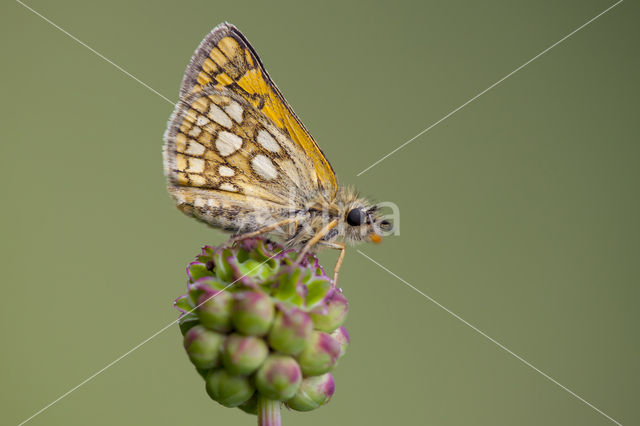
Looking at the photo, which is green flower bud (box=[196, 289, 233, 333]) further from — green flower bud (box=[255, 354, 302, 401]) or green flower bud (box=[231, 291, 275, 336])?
green flower bud (box=[255, 354, 302, 401])

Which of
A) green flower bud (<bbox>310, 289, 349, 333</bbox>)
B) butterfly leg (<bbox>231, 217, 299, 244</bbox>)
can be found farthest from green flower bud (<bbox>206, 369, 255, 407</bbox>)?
butterfly leg (<bbox>231, 217, 299, 244</bbox>)

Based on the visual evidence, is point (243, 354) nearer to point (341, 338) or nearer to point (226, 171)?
point (341, 338)

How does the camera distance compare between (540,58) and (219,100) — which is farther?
(540,58)

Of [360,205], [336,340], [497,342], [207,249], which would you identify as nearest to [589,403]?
[497,342]

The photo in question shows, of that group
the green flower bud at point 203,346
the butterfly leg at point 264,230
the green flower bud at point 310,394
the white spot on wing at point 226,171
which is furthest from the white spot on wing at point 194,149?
the green flower bud at point 310,394

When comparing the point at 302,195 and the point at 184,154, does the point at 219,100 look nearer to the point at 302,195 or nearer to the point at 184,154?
the point at 184,154

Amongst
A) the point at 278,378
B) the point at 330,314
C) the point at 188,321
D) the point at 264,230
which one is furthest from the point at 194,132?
the point at 278,378

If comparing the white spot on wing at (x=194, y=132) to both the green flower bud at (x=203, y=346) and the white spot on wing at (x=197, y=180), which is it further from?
the green flower bud at (x=203, y=346)
